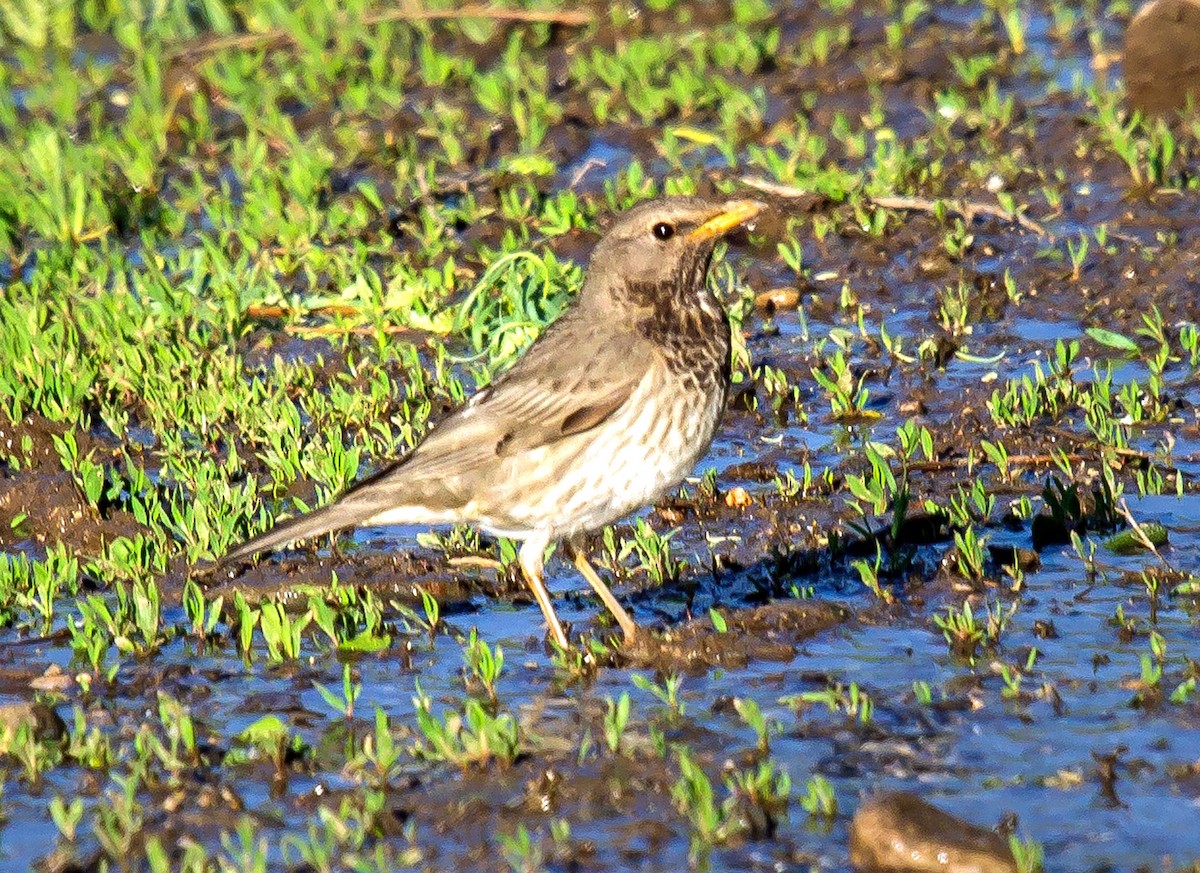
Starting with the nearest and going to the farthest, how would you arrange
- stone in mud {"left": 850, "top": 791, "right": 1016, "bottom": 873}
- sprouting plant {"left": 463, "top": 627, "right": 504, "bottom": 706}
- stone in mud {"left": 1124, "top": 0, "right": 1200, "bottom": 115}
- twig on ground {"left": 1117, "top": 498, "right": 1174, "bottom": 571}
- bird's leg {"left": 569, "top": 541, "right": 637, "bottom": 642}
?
stone in mud {"left": 850, "top": 791, "right": 1016, "bottom": 873} → sprouting plant {"left": 463, "top": 627, "right": 504, "bottom": 706} → bird's leg {"left": 569, "top": 541, "right": 637, "bottom": 642} → twig on ground {"left": 1117, "top": 498, "right": 1174, "bottom": 571} → stone in mud {"left": 1124, "top": 0, "right": 1200, "bottom": 115}

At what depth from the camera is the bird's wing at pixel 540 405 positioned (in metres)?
6.98

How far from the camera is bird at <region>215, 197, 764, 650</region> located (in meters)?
6.90

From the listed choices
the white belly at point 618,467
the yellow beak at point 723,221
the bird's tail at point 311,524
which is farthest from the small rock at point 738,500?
the bird's tail at point 311,524

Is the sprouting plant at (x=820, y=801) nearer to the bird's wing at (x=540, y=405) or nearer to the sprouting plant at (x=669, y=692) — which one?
the sprouting plant at (x=669, y=692)

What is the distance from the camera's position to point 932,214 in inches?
412

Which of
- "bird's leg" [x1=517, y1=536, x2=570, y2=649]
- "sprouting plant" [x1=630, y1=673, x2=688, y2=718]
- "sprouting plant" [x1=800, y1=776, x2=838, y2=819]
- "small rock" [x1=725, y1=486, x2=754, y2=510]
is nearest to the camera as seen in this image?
"sprouting plant" [x1=800, y1=776, x2=838, y2=819]

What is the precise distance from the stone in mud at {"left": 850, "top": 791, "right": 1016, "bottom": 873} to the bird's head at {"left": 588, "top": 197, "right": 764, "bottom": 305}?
100 inches

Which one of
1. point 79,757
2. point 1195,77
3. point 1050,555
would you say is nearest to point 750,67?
point 1195,77

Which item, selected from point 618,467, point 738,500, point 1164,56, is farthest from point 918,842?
point 1164,56

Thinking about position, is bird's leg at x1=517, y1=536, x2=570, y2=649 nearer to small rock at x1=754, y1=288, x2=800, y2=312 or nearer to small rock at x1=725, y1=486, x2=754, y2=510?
small rock at x1=725, y1=486, x2=754, y2=510

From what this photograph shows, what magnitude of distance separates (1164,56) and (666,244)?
16.9 ft

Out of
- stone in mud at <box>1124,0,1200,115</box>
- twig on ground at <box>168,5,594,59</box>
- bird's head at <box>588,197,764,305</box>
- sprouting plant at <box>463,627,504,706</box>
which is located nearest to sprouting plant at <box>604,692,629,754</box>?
sprouting plant at <box>463,627,504,706</box>

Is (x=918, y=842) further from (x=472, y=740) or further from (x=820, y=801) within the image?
(x=472, y=740)

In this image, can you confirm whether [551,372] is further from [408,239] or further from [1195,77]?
[1195,77]
